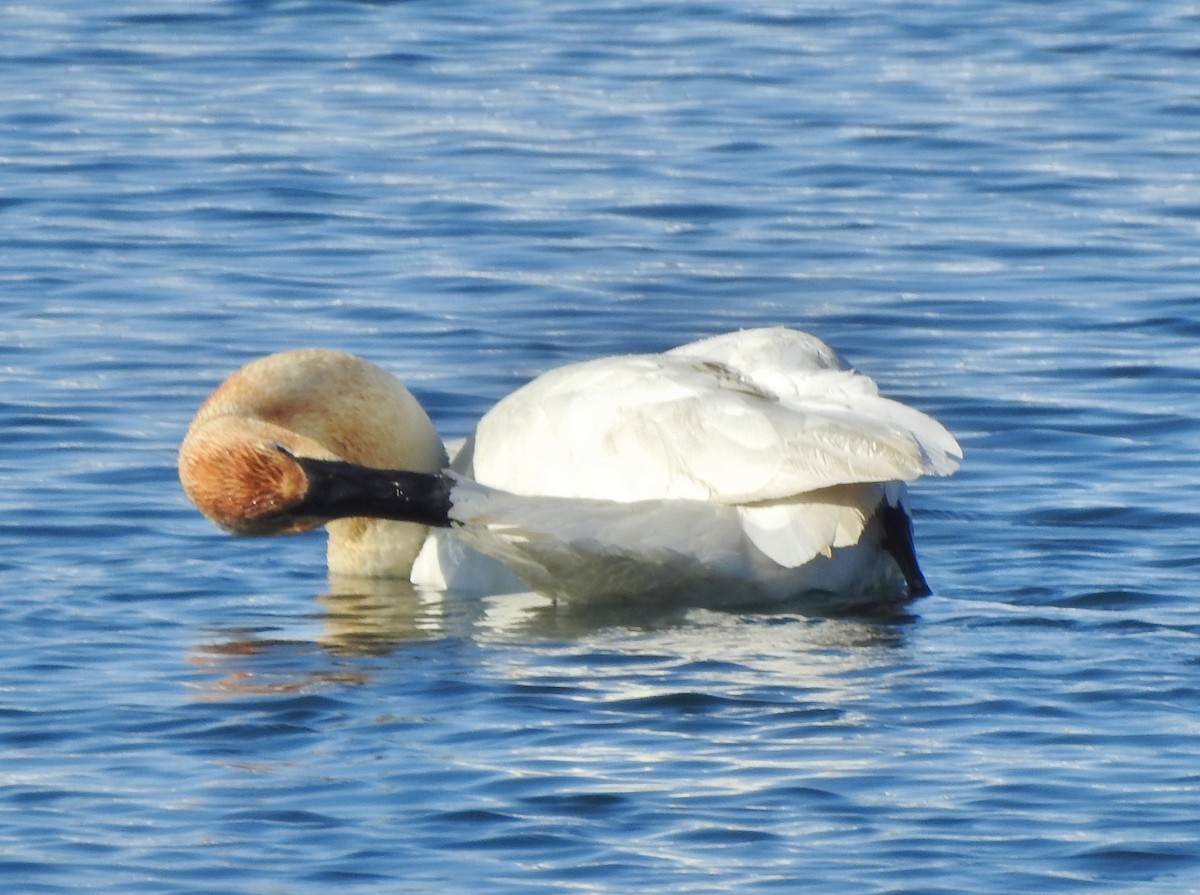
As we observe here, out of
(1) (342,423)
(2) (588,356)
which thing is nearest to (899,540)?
(1) (342,423)

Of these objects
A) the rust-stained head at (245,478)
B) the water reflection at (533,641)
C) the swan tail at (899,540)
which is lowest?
the water reflection at (533,641)

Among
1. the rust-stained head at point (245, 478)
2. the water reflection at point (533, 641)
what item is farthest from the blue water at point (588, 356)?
the rust-stained head at point (245, 478)

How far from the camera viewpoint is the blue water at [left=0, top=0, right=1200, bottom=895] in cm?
635

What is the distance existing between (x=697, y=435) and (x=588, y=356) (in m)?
4.21

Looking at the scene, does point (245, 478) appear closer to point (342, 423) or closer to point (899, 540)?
point (342, 423)

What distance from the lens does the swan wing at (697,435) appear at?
25.4 ft

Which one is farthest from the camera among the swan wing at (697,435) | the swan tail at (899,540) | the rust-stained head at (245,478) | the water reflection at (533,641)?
the swan tail at (899,540)

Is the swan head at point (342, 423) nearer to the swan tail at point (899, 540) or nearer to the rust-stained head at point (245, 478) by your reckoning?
the rust-stained head at point (245, 478)

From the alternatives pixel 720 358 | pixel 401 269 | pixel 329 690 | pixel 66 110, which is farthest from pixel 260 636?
pixel 66 110

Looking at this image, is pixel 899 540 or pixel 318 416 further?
pixel 318 416

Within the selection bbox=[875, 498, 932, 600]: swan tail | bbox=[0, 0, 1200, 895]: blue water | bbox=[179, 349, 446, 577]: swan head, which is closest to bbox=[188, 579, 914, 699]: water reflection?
bbox=[0, 0, 1200, 895]: blue water

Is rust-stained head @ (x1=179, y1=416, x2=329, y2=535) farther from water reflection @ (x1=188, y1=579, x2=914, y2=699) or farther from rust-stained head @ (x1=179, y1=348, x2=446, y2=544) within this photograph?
water reflection @ (x1=188, y1=579, x2=914, y2=699)

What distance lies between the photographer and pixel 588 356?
12.2 m

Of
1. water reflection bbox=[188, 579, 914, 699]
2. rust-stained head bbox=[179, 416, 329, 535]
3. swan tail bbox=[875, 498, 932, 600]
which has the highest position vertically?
rust-stained head bbox=[179, 416, 329, 535]
